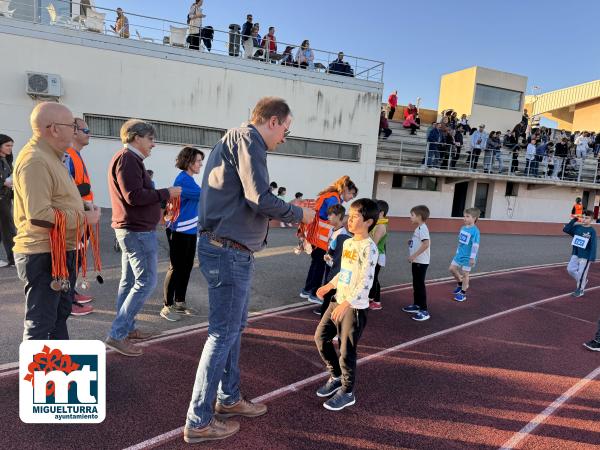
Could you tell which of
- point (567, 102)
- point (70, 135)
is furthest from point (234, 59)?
point (567, 102)

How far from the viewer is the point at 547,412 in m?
3.84

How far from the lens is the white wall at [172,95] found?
1288 centimetres

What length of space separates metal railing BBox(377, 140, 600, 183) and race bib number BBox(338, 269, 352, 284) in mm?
16347

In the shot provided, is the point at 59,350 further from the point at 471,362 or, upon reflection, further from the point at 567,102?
the point at 567,102

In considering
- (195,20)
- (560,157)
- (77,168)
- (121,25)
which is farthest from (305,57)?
(560,157)

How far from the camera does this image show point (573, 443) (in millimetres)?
3379

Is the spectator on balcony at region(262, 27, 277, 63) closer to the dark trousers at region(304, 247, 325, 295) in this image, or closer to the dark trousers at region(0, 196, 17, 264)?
the dark trousers at region(0, 196, 17, 264)

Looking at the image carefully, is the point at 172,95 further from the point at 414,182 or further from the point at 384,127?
the point at 414,182

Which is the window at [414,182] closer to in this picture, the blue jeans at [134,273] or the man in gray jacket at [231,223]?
the blue jeans at [134,273]

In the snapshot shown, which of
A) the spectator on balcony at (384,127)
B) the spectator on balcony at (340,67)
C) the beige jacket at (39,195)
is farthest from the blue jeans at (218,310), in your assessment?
the spectator on balcony at (384,127)

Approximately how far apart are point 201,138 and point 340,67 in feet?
21.9

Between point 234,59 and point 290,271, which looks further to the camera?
point 234,59

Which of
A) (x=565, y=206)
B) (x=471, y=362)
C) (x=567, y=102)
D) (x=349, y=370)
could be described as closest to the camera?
(x=349, y=370)

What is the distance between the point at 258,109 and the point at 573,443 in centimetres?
365
